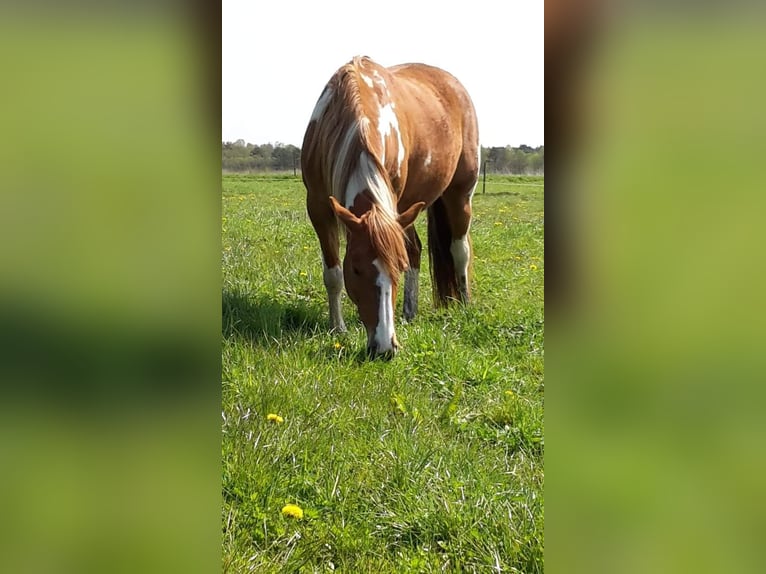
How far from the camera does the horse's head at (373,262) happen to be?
2561 millimetres

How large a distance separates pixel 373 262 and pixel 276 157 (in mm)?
1259

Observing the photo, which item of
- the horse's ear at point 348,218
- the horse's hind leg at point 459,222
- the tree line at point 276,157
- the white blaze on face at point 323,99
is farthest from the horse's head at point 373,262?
the tree line at point 276,157

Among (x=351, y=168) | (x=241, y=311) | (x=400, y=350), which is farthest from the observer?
(x=351, y=168)

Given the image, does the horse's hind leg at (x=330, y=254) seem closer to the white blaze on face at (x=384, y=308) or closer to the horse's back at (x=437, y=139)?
the white blaze on face at (x=384, y=308)

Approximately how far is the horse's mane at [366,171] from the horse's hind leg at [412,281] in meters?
0.41
